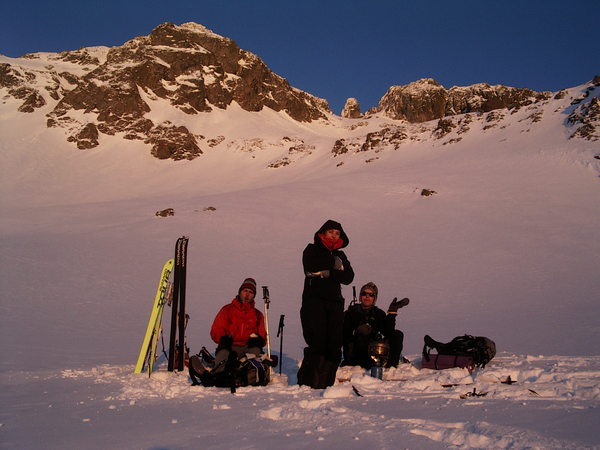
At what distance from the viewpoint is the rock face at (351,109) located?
129 meters

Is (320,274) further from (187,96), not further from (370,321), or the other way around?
(187,96)

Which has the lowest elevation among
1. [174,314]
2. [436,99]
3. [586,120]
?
[174,314]

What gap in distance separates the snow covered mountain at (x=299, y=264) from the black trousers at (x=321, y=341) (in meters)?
0.30

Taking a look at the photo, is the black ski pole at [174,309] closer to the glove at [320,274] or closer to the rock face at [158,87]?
the glove at [320,274]

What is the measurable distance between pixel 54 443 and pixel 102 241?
67.1ft

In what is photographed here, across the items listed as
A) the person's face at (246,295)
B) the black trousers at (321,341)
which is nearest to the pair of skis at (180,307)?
the person's face at (246,295)

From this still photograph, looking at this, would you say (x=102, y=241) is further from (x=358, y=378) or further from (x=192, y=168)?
(x=192, y=168)

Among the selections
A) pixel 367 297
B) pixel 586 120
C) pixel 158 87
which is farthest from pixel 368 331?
pixel 158 87

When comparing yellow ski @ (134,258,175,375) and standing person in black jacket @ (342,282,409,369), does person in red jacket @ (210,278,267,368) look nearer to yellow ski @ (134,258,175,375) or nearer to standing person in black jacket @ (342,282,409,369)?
yellow ski @ (134,258,175,375)

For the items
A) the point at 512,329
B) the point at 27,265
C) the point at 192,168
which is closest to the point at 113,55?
the point at 192,168

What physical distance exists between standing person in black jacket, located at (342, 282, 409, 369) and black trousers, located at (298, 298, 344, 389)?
1.07m

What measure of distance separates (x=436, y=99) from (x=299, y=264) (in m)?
95.0

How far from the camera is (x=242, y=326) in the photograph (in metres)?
6.30

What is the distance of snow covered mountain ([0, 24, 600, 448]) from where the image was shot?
3824 millimetres
